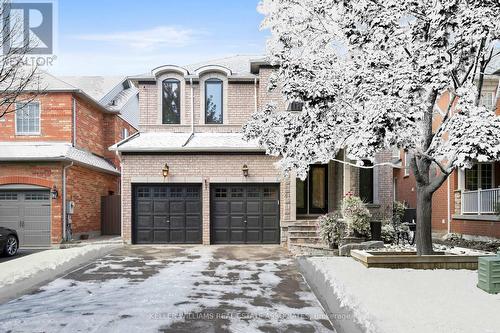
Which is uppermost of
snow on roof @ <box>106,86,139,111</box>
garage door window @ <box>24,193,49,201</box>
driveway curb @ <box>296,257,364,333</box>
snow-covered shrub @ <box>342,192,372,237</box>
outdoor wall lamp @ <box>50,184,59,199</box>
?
snow on roof @ <box>106,86,139,111</box>

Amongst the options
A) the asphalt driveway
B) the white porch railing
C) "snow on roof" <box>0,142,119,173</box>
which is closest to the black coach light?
the asphalt driveway

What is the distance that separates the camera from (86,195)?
18.9 m

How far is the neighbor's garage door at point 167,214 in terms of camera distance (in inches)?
645

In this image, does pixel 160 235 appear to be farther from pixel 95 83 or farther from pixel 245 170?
pixel 95 83

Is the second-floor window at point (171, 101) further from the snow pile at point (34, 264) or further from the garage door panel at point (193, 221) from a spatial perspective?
the snow pile at point (34, 264)

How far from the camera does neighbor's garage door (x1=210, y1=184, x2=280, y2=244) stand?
53.4 feet

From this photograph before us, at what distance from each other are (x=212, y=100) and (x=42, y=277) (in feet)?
34.3

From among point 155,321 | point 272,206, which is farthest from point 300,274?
point 272,206

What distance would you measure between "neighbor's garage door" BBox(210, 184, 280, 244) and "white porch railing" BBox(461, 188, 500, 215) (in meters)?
7.92

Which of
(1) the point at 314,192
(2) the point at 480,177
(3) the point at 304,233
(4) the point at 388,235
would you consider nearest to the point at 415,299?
(4) the point at 388,235

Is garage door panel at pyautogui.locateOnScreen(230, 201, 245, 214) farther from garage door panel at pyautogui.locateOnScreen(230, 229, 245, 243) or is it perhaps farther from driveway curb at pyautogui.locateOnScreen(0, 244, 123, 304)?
driveway curb at pyautogui.locateOnScreen(0, 244, 123, 304)

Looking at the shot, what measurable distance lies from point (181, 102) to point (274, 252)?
7807 mm

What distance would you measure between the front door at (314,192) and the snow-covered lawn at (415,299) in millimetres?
8320

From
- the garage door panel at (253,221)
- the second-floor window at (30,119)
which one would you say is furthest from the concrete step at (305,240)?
the second-floor window at (30,119)
